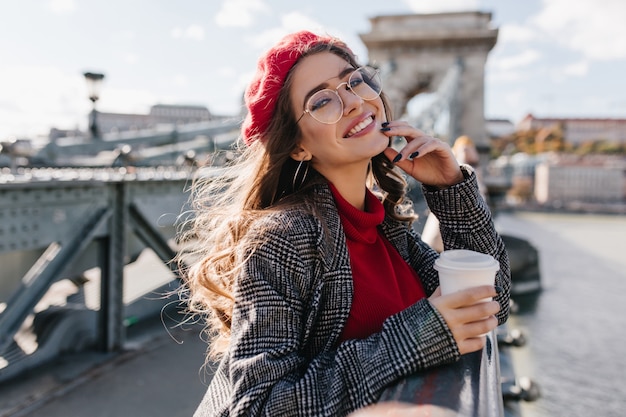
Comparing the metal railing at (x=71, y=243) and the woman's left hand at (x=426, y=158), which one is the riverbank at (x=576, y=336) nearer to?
the metal railing at (x=71, y=243)

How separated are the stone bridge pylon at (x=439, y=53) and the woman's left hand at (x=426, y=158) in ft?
47.4

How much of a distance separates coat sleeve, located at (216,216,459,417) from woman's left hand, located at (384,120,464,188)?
0.95ft

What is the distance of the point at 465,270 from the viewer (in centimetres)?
77

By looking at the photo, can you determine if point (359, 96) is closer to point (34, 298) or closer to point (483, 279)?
point (483, 279)

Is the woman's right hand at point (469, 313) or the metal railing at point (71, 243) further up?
the woman's right hand at point (469, 313)

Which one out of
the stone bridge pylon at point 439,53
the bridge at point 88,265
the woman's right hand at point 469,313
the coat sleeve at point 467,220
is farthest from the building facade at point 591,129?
the woman's right hand at point 469,313

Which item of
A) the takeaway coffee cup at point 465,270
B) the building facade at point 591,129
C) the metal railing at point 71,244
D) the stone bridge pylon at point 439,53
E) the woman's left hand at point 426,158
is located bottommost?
the metal railing at point 71,244

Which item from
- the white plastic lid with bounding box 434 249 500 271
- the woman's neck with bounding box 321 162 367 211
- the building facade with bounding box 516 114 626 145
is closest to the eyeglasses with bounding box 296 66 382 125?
the woman's neck with bounding box 321 162 367 211

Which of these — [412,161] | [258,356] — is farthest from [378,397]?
[412,161]

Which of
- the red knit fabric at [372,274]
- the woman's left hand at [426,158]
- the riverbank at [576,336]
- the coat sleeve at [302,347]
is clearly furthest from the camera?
the riverbank at [576,336]

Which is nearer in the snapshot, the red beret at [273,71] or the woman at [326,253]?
the woman at [326,253]

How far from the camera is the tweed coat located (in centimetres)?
74

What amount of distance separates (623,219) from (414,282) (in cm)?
5471

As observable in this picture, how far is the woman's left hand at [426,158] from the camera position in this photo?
1062 mm
